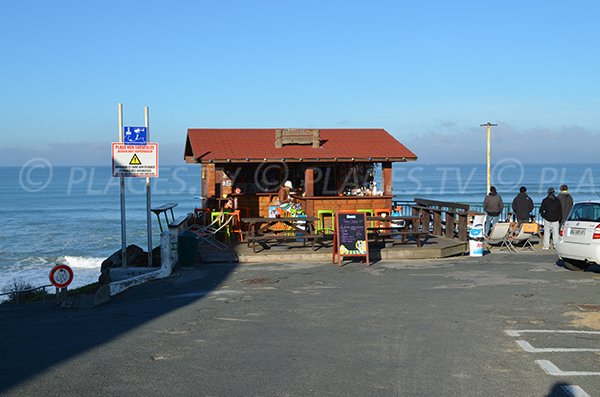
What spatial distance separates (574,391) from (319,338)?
3.26 m

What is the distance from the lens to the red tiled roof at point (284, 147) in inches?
815

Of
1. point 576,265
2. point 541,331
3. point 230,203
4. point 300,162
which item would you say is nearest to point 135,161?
point 230,203

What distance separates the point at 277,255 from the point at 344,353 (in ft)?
27.8

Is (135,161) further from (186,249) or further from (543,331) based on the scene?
(543,331)

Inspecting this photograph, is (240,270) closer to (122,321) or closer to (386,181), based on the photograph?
(122,321)

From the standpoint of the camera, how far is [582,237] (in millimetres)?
14367

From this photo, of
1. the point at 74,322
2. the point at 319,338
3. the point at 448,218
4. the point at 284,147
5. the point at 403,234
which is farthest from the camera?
the point at 284,147

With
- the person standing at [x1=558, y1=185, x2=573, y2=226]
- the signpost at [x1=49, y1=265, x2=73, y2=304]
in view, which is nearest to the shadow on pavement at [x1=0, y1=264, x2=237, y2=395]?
the signpost at [x1=49, y1=265, x2=73, y2=304]

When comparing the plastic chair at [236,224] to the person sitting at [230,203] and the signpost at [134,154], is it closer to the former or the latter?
the person sitting at [230,203]

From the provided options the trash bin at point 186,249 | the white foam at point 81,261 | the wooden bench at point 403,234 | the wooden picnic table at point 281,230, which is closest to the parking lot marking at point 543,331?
the wooden bench at point 403,234

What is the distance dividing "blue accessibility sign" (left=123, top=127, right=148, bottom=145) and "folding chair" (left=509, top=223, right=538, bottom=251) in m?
9.80

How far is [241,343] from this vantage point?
8.84 m

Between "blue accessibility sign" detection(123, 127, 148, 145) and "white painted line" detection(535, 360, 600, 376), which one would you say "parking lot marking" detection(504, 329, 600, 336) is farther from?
"blue accessibility sign" detection(123, 127, 148, 145)

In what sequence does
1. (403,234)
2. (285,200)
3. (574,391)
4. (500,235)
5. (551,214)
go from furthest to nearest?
1. (285,200)
2. (500,235)
3. (551,214)
4. (403,234)
5. (574,391)
